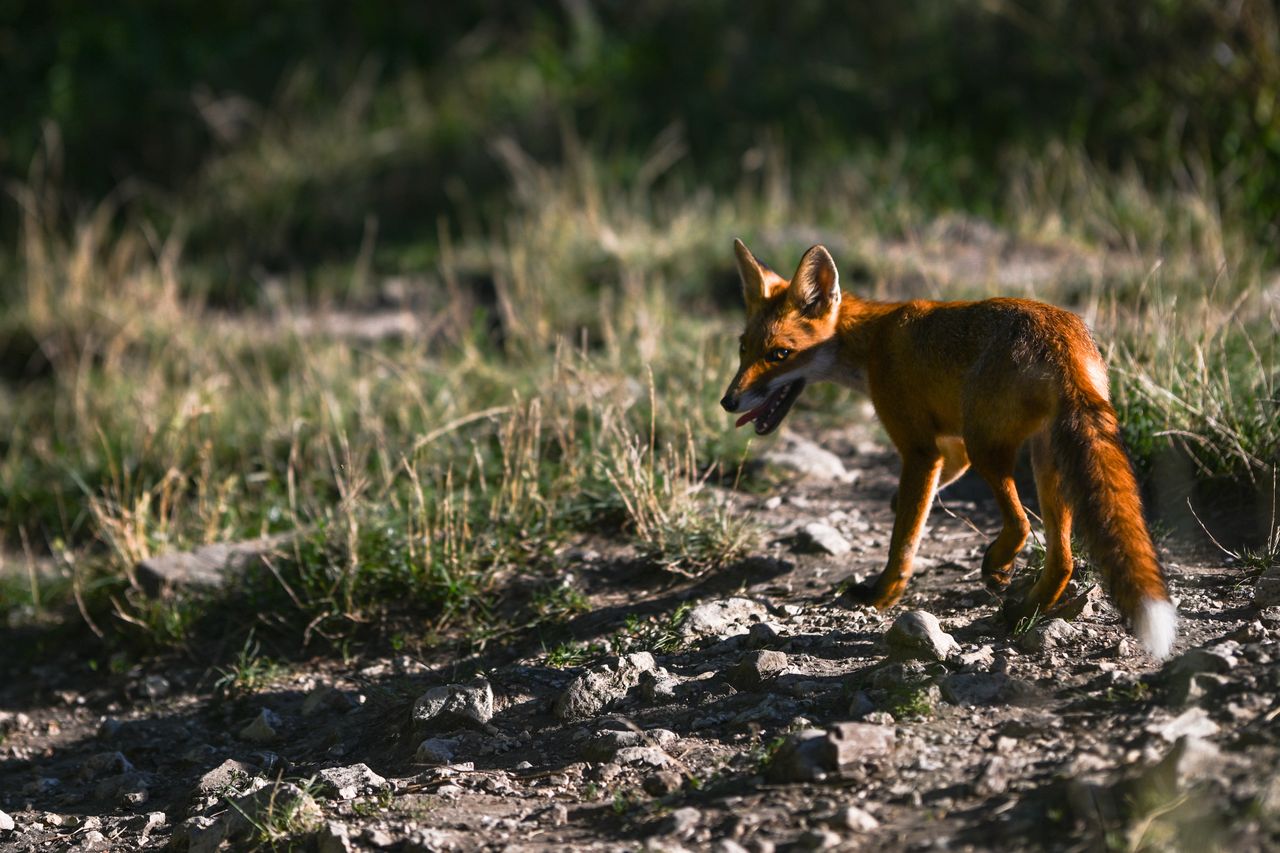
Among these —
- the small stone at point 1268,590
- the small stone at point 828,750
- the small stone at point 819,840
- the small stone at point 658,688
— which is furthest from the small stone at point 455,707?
the small stone at point 1268,590

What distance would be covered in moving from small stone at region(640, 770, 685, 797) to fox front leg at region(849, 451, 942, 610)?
1.22 meters

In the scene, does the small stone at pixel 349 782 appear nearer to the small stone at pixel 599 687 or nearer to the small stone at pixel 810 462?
the small stone at pixel 599 687

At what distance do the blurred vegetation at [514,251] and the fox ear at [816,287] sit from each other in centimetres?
75

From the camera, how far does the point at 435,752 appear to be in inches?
168

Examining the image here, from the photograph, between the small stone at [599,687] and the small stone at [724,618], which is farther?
the small stone at [724,618]

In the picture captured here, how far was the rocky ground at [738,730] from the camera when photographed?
131 inches

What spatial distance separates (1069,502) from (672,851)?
1532 mm

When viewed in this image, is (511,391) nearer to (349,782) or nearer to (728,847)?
(349,782)

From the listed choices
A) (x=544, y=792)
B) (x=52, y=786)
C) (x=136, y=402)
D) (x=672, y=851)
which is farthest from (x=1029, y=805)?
(x=136, y=402)

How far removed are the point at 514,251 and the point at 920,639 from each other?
18.0 ft

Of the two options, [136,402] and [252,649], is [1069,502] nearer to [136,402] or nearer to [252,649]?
[252,649]

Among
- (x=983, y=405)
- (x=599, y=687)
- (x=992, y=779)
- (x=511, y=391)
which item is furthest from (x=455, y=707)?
(x=511, y=391)

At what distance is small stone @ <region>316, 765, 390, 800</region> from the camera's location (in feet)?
13.3

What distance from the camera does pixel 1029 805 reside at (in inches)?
128
